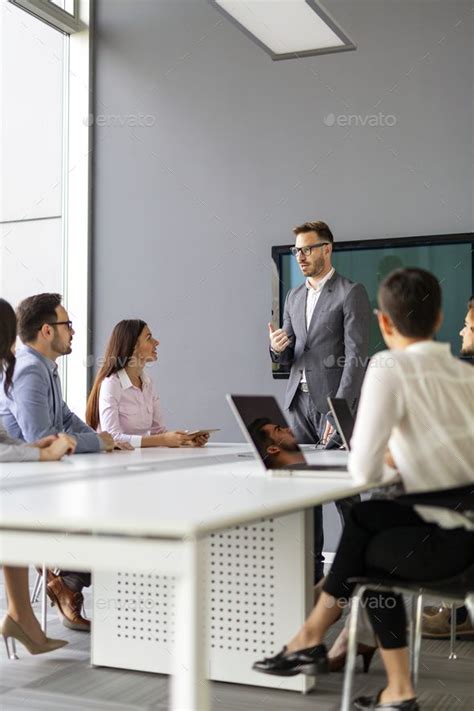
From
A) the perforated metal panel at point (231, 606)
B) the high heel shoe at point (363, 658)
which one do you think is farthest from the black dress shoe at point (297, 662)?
the high heel shoe at point (363, 658)

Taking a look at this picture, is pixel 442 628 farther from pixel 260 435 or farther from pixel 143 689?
pixel 260 435

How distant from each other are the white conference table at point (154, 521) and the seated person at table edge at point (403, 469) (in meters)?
0.12

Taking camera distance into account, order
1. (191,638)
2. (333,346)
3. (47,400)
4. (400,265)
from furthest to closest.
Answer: (400,265) → (333,346) → (47,400) → (191,638)

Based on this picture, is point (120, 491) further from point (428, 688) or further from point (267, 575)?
point (428, 688)

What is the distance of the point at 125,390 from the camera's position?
13.7ft

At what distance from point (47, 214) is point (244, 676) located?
149 inches

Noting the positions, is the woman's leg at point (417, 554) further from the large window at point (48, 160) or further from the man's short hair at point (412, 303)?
the large window at point (48, 160)

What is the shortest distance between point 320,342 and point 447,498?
7.19 feet

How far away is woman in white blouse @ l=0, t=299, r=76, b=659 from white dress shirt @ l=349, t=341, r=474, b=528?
3.76 ft

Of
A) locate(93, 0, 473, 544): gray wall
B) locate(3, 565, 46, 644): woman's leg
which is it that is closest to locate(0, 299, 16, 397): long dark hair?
locate(3, 565, 46, 644): woman's leg

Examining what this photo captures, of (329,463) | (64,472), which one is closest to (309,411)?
(329,463)

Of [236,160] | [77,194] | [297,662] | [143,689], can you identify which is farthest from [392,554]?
[77,194]

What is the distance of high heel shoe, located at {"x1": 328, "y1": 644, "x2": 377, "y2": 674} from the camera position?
2983 millimetres

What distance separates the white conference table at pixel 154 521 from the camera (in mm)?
1549
